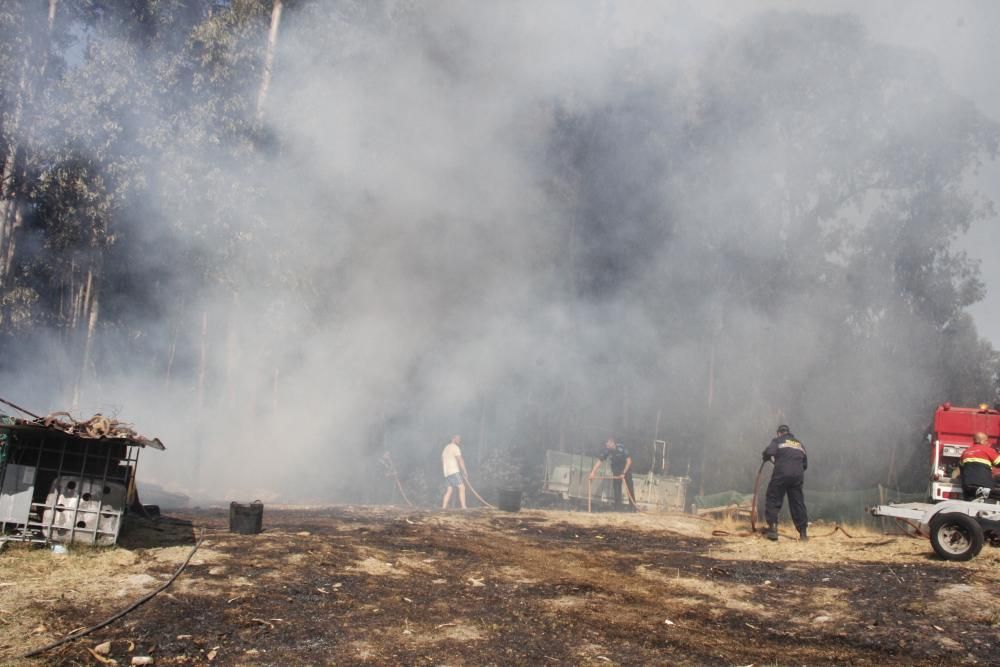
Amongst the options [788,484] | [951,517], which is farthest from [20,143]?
[951,517]

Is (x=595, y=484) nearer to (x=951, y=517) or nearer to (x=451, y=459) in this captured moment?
(x=451, y=459)

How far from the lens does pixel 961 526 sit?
21.6 ft

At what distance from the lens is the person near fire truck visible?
7160mm

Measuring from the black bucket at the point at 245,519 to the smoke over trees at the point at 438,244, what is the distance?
731cm

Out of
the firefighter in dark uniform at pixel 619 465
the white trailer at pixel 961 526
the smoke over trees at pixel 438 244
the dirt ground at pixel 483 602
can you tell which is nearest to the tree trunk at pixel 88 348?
the smoke over trees at pixel 438 244

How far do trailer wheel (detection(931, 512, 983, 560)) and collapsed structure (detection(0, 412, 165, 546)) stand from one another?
21.1 feet

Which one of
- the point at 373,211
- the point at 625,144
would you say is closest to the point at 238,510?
the point at 373,211

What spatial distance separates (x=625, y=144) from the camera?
16.4 m

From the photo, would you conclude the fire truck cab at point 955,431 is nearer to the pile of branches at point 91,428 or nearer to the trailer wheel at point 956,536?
the trailer wheel at point 956,536

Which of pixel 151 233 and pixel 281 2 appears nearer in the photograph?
pixel 281 2

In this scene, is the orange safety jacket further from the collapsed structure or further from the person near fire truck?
the collapsed structure

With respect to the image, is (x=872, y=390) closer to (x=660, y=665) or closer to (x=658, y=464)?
(x=658, y=464)

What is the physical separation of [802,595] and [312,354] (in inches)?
450

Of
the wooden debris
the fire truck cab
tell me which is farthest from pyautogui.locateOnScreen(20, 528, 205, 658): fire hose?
the fire truck cab
